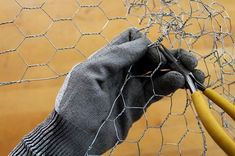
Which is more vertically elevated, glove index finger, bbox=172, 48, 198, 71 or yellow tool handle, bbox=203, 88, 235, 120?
glove index finger, bbox=172, 48, 198, 71

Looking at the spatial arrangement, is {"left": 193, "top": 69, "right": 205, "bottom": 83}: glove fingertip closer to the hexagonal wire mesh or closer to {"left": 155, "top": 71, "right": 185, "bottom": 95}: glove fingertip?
{"left": 155, "top": 71, "right": 185, "bottom": 95}: glove fingertip

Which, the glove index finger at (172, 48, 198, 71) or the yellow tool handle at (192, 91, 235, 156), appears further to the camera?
the glove index finger at (172, 48, 198, 71)

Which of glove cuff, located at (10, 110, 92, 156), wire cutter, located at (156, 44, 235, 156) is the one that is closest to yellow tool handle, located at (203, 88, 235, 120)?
wire cutter, located at (156, 44, 235, 156)

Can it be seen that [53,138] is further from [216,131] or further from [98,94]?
[216,131]

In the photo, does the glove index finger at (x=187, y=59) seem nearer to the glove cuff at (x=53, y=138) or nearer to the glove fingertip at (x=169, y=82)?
the glove fingertip at (x=169, y=82)

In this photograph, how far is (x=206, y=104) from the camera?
0.37m

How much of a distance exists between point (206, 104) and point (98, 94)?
119 mm

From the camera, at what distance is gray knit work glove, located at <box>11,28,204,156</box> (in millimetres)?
385

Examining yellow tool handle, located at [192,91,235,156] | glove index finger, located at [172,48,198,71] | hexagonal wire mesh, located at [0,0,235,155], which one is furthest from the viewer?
hexagonal wire mesh, located at [0,0,235,155]

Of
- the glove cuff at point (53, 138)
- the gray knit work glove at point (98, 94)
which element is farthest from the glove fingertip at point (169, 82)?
the glove cuff at point (53, 138)

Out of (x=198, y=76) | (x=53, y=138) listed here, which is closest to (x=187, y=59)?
A: (x=198, y=76)

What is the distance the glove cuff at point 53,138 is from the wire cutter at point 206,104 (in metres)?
0.14

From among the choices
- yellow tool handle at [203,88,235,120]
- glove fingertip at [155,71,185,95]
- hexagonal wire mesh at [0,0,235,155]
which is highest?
yellow tool handle at [203,88,235,120]

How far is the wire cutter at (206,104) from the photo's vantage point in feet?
1.05
